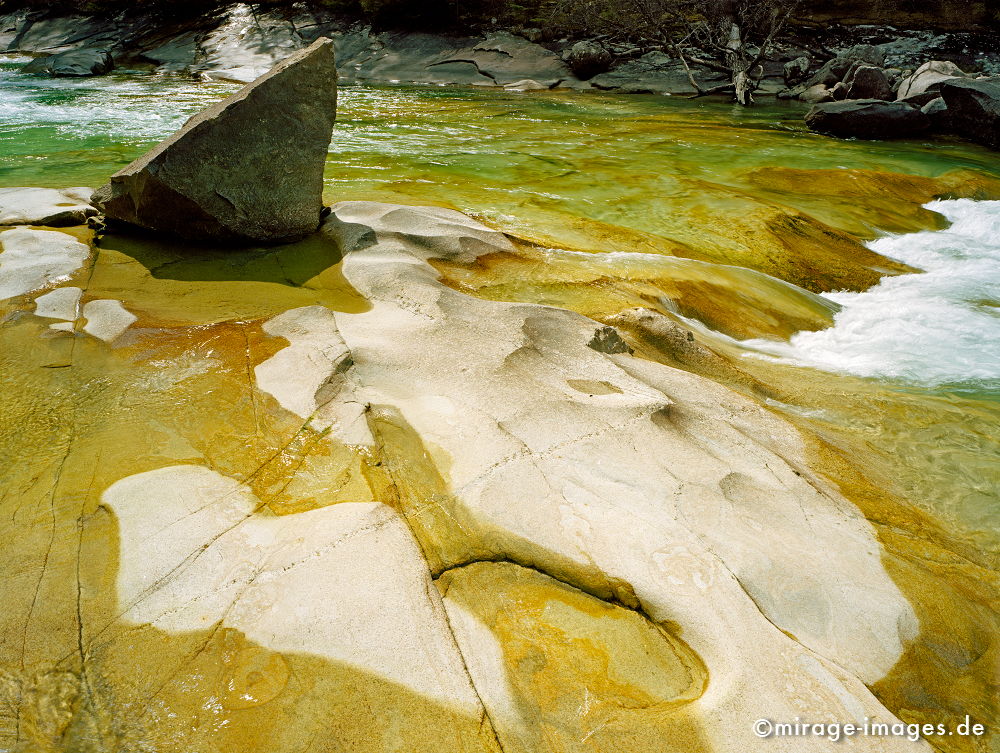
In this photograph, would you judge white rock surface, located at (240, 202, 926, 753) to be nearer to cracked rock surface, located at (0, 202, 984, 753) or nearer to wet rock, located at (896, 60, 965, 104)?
cracked rock surface, located at (0, 202, 984, 753)

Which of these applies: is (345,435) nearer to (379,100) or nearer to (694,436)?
(694,436)

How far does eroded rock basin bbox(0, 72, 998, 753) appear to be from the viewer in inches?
67.7

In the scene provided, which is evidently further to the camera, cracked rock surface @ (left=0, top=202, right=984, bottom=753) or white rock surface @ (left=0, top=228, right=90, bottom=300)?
white rock surface @ (left=0, top=228, right=90, bottom=300)

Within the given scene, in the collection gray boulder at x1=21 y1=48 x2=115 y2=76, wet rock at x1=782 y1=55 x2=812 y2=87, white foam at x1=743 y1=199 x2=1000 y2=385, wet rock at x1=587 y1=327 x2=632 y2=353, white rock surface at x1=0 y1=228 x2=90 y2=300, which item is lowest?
white foam at x1=743 y1=199 x2=1000 y2=385

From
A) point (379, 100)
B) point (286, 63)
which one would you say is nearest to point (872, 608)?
point (286, 63)

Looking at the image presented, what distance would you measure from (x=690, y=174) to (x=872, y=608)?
23.1 feet

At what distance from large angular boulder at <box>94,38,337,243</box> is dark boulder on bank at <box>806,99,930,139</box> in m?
9.75

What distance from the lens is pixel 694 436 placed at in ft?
9.21

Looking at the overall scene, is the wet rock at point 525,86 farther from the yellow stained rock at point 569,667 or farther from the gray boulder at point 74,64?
the yellow stained rock at point 569,667

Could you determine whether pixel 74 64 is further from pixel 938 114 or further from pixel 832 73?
pixel 938 114

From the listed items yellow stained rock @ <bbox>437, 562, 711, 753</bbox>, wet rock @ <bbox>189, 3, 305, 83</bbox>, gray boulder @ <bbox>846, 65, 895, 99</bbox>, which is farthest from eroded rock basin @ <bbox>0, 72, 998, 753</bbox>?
wet rock @ <bbox>189, 3, 305, 83</bbox>

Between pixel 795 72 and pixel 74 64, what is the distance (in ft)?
55.7

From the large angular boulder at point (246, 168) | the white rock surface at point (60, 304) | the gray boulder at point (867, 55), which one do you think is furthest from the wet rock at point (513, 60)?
the white rock surface at point (60, 304)

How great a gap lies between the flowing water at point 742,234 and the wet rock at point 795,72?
14.0 ft
